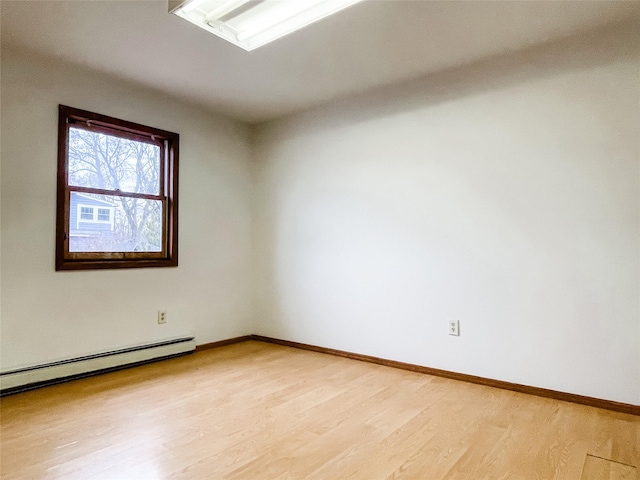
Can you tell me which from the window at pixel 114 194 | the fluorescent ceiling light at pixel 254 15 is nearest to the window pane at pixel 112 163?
the window at pixel 114 194

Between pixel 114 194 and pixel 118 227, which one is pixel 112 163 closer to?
pixel 114 194

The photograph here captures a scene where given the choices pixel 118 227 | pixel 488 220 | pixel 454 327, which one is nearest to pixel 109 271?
pixel 118 227

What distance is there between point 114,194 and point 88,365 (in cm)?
138

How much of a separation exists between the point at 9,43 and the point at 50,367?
7.49 feet

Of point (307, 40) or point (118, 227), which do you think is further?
point (118, 227)

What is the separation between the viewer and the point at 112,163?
337 centimetres

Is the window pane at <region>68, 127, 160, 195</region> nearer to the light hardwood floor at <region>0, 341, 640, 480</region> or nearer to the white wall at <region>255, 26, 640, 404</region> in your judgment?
the white wall at <region>255, 26, 640, 404</region>

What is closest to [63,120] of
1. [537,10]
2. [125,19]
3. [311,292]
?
[125,19]

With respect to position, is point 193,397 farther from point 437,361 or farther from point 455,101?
point 455,101

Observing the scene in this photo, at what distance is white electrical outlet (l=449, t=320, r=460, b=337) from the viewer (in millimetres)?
3049

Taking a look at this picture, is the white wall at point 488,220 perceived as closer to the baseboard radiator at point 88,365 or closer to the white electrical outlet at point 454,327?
the white electrical outlet at point 454,327

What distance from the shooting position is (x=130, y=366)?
3.33m

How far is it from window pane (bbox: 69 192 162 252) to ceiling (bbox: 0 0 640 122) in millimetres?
1037

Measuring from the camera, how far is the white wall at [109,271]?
2.79 m
